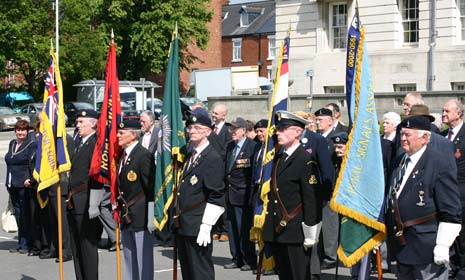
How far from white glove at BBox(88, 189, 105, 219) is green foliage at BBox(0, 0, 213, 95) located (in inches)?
1663

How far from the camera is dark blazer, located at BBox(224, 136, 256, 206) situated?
36.8ft

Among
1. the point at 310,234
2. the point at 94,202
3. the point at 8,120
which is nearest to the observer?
the point at 310,234

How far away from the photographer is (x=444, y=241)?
655 cm

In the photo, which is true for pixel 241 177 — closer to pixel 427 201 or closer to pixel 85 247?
pixel 85 247

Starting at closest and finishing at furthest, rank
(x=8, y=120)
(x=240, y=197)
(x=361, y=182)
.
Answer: (x=361, y=182), (x=240, y=197), (x=8, y=120)

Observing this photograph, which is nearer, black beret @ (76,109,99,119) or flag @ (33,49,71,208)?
black beret @ (76,109,99,119)

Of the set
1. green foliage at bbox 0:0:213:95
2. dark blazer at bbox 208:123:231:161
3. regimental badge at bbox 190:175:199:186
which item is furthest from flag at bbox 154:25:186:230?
green foliage at bbox 0:0:213:95

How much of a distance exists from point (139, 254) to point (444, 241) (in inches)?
136

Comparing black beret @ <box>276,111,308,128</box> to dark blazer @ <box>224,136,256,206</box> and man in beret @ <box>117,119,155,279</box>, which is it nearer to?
man in beret @ <box>117,119,155,279</box>

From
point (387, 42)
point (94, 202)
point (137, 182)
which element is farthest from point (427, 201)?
point (387, 42)

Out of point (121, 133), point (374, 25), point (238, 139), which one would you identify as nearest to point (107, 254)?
point (238, 139)

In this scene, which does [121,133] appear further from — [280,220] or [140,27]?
[140,27]

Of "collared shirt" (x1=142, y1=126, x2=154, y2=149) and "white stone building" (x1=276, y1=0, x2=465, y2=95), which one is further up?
"white stone building" (x1=276, y1=0, x2=465, y2=95)

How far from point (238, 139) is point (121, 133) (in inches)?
118
